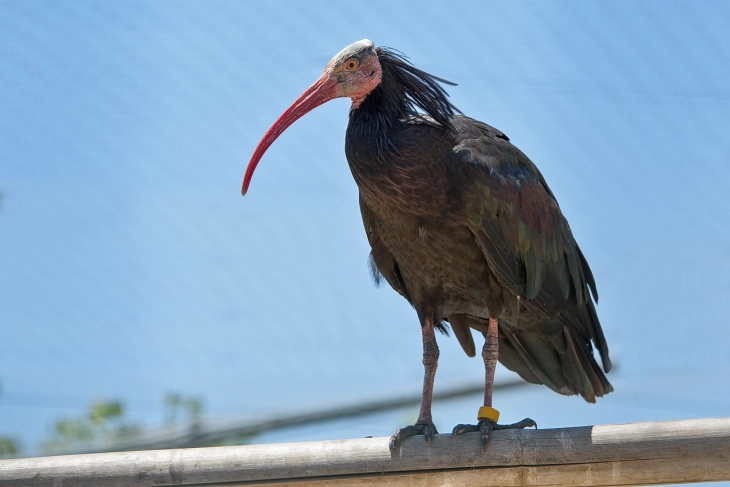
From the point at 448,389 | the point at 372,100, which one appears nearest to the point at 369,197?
the point at 372,100

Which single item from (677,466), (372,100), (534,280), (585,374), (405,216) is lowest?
(677,466)

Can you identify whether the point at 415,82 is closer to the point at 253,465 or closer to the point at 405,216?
the point at 405,216

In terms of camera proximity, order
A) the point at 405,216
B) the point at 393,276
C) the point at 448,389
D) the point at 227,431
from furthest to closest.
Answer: the point at 227,431 < the point at 448,389 < the point at 393,276 < the point at 405,216

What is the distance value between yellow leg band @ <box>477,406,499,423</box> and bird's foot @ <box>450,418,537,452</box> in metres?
0.06

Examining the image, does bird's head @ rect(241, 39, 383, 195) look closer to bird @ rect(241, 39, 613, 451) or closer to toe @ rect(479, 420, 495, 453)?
bird @ rect(241, 39, 613, 451)

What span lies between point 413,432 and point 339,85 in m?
1.36

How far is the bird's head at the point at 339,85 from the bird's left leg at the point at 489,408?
104 cm

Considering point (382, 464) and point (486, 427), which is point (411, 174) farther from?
point (382, 464)

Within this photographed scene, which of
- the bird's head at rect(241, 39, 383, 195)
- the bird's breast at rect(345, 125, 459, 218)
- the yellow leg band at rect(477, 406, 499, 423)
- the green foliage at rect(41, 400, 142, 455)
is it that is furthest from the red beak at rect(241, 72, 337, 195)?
the green foliage at rect(41, 400, 142, 455)

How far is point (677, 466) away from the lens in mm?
2578

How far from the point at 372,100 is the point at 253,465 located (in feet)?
4.89

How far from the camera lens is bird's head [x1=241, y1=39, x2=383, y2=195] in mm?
3541

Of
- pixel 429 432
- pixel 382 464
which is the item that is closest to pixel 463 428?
pixel 429 432

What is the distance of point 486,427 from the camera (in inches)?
118
